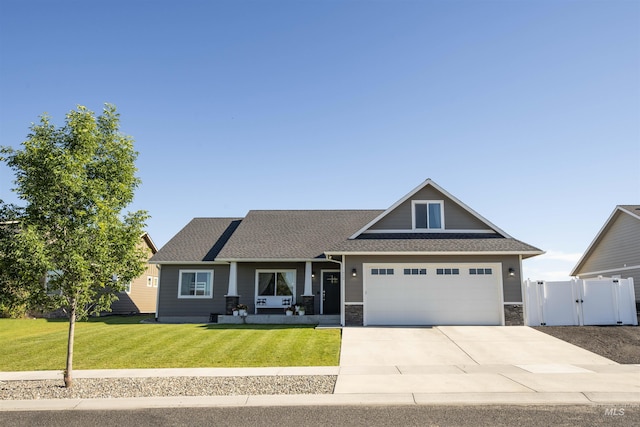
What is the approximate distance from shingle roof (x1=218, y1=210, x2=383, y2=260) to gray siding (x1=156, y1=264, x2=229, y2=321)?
1819mm

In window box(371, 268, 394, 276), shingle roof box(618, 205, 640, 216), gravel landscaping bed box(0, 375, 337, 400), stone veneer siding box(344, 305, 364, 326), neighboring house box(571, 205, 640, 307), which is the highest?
shingle roof box(618, 205, 640, 216)

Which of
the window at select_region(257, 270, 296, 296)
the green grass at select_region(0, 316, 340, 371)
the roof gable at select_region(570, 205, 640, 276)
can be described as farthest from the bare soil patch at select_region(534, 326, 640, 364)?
the window at select_region(257, 270, 296, 296)

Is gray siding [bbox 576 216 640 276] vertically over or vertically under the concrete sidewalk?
over

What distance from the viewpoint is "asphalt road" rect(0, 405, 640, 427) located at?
273 inches

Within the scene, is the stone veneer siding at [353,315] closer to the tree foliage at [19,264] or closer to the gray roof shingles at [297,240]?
the gray roof shingles at [297,240]

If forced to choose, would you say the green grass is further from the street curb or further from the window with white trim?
the window with white trim

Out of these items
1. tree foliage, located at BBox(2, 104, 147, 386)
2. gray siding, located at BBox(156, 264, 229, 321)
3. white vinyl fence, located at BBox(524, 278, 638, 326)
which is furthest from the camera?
gray siding, located at BBox(156, 264, 229, 321)

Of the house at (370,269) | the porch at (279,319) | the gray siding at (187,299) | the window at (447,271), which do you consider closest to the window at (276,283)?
the house at (370,269)

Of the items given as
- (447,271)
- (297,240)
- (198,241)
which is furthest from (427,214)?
(198,241)

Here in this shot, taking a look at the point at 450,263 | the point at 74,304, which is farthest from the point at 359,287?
the point at 74,304

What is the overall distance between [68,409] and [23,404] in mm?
1106

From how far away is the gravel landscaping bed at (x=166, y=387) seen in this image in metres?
8.96

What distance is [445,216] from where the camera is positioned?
20.0m

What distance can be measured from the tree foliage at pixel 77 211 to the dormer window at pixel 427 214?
12889 millimetres
